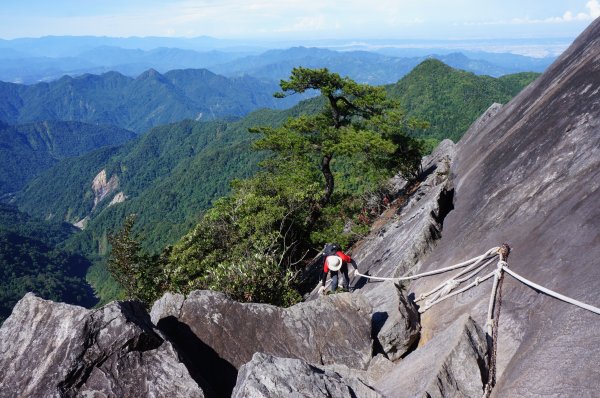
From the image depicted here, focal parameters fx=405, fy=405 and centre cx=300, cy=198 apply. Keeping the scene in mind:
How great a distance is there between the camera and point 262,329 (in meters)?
8.47

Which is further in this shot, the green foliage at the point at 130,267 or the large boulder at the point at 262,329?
the green foliage at the point at 130,267

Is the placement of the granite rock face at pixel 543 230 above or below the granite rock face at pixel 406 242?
above

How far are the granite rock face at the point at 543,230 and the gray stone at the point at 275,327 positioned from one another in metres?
1.54

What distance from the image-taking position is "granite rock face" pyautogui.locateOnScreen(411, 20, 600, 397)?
529 centimetres

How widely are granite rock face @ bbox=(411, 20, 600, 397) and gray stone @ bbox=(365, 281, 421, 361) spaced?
421 mm

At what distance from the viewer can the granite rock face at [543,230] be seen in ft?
17.4

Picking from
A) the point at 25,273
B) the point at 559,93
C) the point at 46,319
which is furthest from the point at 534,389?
the point at 25,273

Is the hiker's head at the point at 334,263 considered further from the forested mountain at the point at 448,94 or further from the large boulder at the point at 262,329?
the forested mountain at the point at 448,94

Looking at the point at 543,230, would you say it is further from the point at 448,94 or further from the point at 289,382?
the point at 448,94

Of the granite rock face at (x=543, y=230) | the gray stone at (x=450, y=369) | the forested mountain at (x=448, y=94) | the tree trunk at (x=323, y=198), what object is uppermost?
the granite rock face at (x=543, y=230)

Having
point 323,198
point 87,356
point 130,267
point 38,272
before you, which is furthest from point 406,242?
point 38,272

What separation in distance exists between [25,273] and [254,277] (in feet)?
529

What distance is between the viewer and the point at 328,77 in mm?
19828

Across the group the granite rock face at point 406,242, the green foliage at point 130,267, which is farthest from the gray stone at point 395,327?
the green foliage at point 130,267
